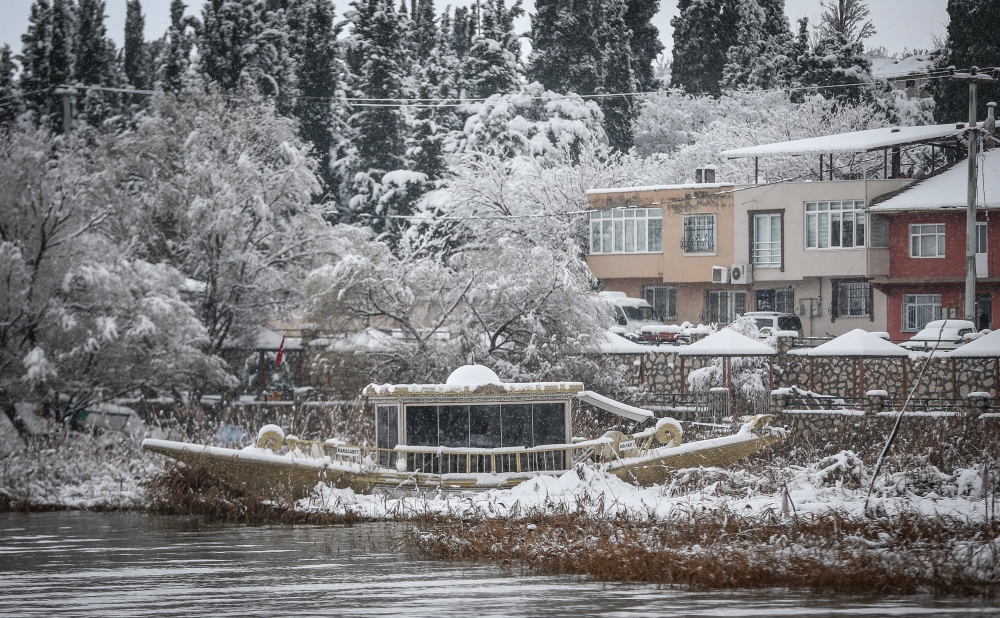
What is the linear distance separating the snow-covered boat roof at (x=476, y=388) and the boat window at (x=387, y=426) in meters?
0.36

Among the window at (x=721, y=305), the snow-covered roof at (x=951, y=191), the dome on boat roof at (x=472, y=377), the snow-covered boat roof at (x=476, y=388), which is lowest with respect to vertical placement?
the snow-covered boat roof at (x=476, y=388)

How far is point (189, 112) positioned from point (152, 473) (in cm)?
1444

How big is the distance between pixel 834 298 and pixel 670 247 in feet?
20.2

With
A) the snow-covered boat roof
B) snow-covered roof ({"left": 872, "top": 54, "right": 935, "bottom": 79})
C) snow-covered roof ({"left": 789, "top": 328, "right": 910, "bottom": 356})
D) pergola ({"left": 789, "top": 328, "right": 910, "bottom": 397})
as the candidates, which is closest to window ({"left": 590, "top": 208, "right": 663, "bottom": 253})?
pergola ({"left": 789, "top": 328, "right": 910, "bottom": 397})

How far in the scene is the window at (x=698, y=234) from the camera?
44.0 m

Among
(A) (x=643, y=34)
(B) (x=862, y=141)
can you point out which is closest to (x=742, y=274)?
(B) (x=862, y=141)

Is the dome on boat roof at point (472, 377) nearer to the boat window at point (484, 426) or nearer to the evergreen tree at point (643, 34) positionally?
the boat window at point (484, 426)

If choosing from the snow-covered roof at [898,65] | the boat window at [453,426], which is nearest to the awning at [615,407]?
the boat window at [453,426]

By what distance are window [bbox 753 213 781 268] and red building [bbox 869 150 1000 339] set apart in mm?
3375

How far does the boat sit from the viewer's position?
2016 centimetres

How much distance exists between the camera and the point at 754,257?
1693 inches

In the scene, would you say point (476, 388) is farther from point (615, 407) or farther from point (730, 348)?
point (730, 348)

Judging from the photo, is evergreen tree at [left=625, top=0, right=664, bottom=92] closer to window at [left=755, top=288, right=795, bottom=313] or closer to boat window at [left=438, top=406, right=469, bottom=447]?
window at [left=755, top=288, right=795, bottom=313]

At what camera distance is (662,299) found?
151 feet
